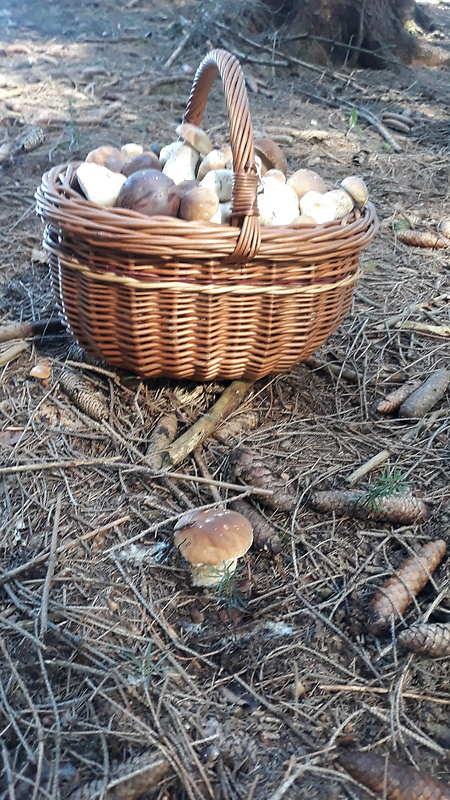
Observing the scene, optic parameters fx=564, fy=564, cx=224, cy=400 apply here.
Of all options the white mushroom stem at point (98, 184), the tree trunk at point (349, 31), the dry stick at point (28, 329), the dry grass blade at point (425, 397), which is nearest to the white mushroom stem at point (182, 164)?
the white mushroom stem at point (98, 184)

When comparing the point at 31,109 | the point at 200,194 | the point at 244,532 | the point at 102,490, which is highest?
the point at 200,194

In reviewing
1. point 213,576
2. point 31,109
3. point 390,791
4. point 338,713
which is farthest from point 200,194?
point 31,109

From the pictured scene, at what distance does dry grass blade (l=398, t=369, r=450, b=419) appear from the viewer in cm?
212

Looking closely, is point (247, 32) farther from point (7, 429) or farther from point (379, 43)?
point (7, 429)

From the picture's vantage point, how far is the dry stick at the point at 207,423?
1.86 metres

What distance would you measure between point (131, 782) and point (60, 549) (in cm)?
65

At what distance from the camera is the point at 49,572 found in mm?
1481

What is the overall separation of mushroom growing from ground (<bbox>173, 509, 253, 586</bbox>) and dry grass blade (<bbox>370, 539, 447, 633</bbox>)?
0.37m

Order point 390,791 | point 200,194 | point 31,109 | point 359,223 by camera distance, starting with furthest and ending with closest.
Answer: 1. point 31,109
2. point 359,223
3. point 200,194
4. point 390,791

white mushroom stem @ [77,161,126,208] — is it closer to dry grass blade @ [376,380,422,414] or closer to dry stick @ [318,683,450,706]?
dry grass blade @ [376,380,422,414]

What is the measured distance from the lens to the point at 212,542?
145 cm

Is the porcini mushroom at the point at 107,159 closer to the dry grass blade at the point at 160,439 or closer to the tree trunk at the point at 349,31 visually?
the dry grass blade at the point at 160,439

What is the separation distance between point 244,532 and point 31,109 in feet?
15.4

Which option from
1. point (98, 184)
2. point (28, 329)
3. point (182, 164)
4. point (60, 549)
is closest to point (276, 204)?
point (182, 164)
